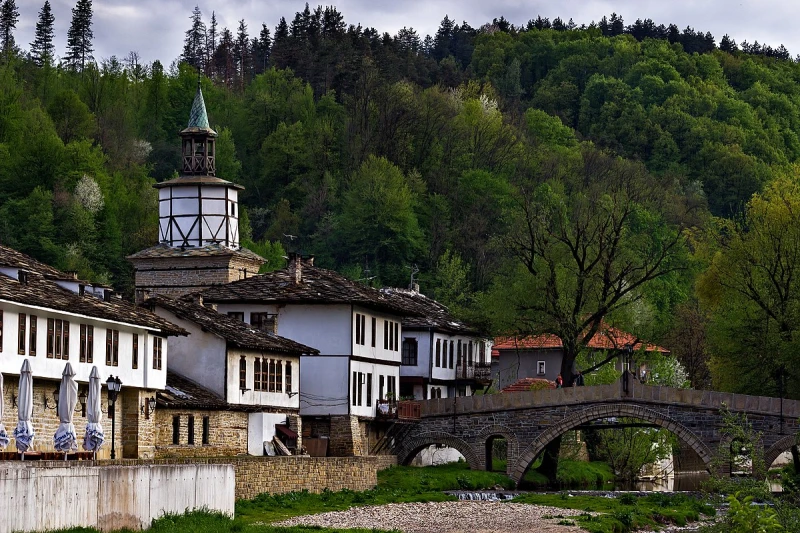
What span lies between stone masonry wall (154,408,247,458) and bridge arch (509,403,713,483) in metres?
13.2

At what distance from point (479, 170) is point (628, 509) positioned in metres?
69.2

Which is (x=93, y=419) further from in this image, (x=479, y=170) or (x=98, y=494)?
(x=479, y=170)

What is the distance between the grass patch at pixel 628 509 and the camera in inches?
1799

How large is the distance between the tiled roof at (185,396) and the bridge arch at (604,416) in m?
14.5

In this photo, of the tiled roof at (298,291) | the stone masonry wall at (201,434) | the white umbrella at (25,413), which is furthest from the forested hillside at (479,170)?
the white umbrella at (25,413)

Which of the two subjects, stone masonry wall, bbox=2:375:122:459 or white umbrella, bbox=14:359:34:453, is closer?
white umbrella, bbox=14:359:34:453

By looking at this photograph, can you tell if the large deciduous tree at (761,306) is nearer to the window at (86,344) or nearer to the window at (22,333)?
the window at (86,344)

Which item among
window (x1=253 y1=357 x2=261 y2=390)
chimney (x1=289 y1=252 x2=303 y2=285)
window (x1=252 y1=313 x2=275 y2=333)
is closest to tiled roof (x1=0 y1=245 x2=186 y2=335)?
window (x1=253 y1=357 x2=261 y2=390)

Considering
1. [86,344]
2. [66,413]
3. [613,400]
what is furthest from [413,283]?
[66,413]

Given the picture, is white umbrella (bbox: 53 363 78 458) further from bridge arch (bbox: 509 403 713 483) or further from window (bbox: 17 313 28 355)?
bridge arch (bbox: 509 403 713 483)

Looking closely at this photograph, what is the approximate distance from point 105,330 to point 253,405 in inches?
364

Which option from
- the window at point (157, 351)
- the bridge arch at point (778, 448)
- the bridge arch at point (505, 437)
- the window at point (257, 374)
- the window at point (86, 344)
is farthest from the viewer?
the bridge arch at point (505, 437)

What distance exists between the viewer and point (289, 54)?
491 feet

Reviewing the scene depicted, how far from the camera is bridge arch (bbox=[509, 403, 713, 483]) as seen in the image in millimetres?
59781
